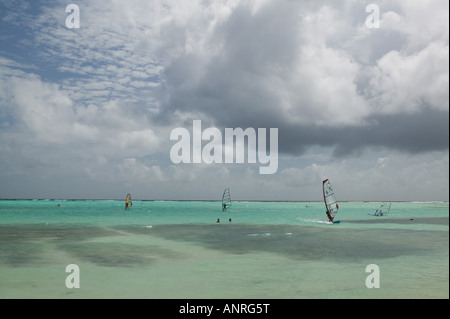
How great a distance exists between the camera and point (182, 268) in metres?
19.4

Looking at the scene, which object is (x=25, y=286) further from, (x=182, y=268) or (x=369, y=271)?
(x=369, y=271)

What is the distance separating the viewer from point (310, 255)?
941 inches

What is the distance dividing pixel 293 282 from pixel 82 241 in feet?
72.4
